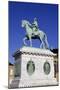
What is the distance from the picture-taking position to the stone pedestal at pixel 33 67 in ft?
10.8

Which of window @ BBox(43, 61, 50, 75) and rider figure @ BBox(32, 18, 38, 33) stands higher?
rider figure @ BBox(32, 18, 38, 33)

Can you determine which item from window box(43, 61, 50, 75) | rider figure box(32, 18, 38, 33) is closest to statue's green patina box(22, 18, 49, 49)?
rider figure box(32, 18, 38, 33)

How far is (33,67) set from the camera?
337 centimetres

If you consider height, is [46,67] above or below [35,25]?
below

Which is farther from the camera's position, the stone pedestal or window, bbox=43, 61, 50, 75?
window, bbox=43, 61, 50, 75

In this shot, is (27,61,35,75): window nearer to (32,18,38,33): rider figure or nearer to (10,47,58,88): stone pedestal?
(10,47,58,88): stone pedestal

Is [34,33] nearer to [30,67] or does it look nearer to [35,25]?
[35,25]

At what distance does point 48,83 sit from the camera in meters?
3.41

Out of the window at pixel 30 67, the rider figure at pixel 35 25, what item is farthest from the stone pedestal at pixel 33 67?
the rider figure at pixel 35 25

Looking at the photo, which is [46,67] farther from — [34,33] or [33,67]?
[34,33]

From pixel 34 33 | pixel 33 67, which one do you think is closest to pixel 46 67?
pixel 33 67

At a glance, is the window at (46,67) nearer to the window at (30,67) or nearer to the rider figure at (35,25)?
the window at (30,67)

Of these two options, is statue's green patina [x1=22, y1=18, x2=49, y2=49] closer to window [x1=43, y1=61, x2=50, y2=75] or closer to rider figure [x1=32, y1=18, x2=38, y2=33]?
rider figure [x1=32, y1=18, x2=38, y2=33]

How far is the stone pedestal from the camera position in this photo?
3.30 meters
